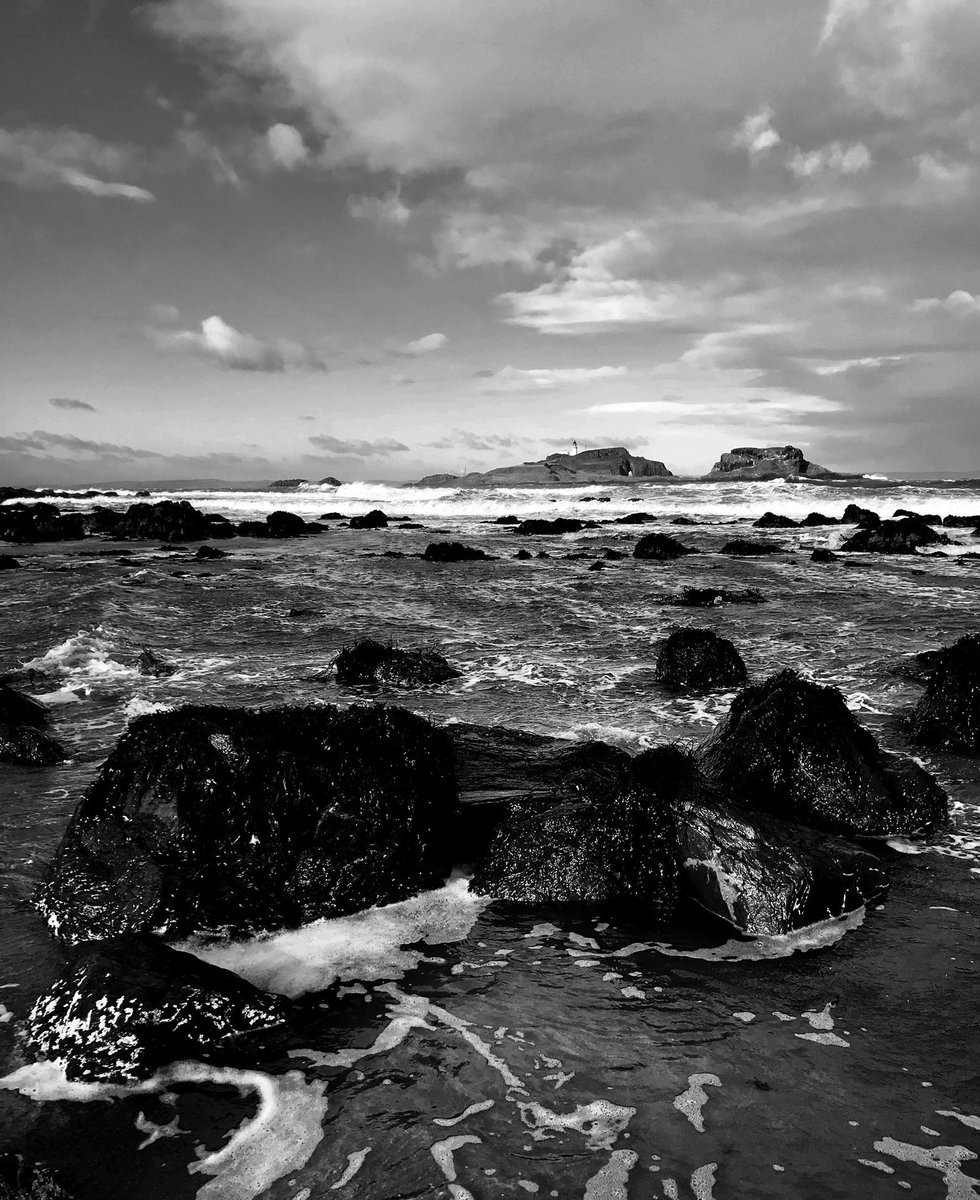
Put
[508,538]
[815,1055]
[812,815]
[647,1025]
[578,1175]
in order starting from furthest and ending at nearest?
[508,538] → [812,815] → [647,1025] → [815,1055] → [578,1175]

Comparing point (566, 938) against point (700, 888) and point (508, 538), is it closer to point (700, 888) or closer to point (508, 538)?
point (700, 888)

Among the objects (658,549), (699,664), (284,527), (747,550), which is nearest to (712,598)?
(699,664)

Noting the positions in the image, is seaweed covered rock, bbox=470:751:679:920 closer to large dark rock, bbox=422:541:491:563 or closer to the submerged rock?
the submerged rock

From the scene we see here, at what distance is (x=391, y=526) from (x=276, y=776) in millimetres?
37270

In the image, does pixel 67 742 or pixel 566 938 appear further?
pixel 67 742

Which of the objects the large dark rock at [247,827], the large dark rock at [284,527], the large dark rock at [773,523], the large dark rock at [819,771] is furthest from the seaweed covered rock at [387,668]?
the large dark rock at [773,523]

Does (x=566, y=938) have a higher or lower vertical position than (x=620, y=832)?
lower

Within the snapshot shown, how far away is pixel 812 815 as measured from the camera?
240 inches

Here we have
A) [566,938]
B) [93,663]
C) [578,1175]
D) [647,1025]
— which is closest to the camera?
[578,1175]

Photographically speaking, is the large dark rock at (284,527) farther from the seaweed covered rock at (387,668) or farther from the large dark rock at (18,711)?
the large dark rock at (18,711)

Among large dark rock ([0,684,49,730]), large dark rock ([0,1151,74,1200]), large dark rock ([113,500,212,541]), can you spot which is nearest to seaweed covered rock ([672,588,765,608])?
large dark rock ([0,684,49,730])

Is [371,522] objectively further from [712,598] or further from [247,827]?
[247,827]

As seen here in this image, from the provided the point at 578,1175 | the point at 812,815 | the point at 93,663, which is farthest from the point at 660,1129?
the point at 93,663

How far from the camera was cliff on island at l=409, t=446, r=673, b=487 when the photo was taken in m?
73.3
